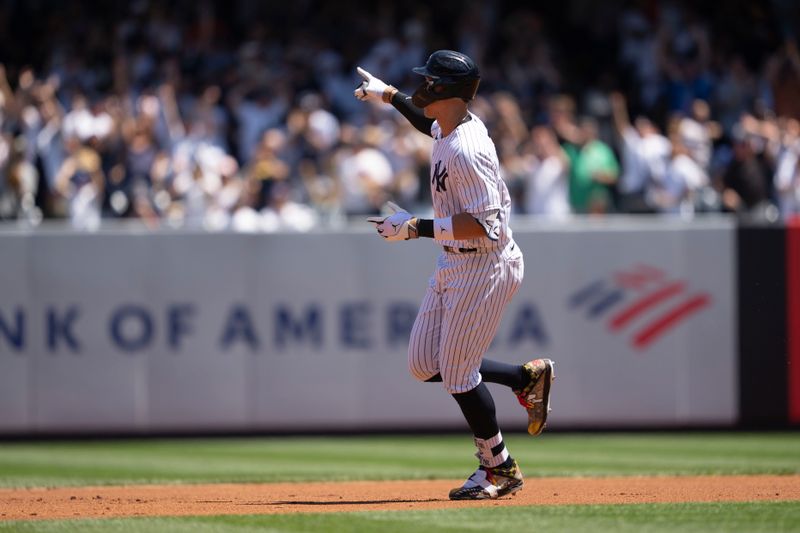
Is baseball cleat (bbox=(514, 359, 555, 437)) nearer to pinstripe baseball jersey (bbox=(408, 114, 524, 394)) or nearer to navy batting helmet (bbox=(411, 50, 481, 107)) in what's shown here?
pinstripe baseball jersey (bbox=(408, 114, 524, 394))

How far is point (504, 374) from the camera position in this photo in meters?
6.98

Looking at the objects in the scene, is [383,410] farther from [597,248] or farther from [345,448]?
[597,248]

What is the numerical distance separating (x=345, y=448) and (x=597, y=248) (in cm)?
317

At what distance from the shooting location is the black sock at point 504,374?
696 centimetres

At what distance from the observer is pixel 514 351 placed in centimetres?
1227

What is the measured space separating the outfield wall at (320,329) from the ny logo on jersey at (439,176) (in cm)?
563

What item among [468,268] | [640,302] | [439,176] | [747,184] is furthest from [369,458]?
[747,184]

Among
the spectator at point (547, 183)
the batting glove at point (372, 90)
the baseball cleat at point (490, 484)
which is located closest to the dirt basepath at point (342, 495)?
the baseball cleat at point (490, 484)

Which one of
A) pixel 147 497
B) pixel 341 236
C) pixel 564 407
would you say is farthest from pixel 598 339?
pixel 147 497

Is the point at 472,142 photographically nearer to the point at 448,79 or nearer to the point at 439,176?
the point at 439,176

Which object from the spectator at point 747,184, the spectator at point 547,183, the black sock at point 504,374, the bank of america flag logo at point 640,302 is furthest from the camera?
the spectator at point 547,183

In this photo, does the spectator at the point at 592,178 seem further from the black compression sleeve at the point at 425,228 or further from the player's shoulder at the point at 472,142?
the black compression sleeve at the point at 425,228

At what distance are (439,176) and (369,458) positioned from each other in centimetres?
425

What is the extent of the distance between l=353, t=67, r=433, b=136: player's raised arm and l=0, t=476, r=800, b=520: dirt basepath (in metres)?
2.08
